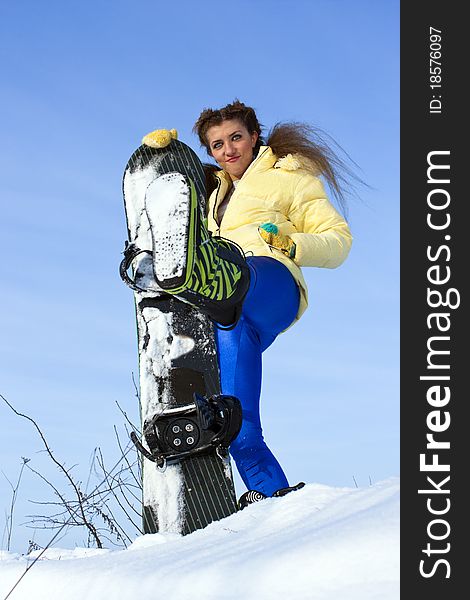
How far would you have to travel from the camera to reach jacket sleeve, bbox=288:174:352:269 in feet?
9.37

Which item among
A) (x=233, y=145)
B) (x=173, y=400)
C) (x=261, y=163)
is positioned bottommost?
(x=173, y=400)

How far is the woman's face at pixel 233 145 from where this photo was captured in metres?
3.15

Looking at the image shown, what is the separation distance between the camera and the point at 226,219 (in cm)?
297

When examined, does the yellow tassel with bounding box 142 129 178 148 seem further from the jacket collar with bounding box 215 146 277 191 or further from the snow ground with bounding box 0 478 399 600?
the snow ground with bounding box 0 478 399 600

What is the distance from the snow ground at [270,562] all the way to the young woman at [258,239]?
1.93 feet

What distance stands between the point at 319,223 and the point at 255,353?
2.01 ft

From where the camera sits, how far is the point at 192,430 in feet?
8.30

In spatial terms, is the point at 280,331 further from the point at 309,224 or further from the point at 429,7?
the point at 429,7

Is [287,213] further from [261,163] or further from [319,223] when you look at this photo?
[261,163]

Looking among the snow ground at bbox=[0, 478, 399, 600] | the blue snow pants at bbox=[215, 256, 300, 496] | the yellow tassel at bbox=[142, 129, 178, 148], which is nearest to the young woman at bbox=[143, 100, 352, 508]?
the blue snow pants at bbox=[215, 256, 300, 496]

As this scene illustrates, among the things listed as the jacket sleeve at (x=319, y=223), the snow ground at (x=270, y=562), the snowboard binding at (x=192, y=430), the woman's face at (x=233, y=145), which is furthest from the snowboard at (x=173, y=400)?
the snow ground at (x=270, y=562)

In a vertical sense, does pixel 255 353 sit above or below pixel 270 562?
above

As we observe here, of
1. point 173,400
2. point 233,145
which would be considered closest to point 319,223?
point 233,145

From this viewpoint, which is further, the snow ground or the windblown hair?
the windblown hair
